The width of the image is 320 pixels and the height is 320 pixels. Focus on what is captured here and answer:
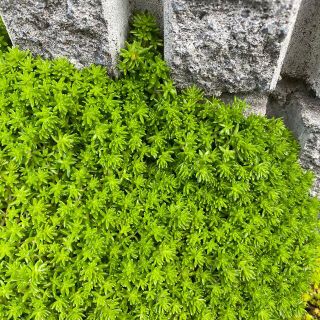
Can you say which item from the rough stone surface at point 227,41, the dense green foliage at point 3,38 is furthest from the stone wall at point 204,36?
the dense green foliage at point 3,38

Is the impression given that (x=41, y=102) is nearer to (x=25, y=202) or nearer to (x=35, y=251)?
(x=25, y=202)

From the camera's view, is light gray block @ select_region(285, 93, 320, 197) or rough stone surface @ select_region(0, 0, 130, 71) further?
light gray block @ select_region(285, 93, 320, 197)

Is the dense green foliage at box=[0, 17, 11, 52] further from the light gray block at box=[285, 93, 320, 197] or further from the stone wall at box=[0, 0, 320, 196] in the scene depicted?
the light gray block at box=[285, 93, 320, 197]

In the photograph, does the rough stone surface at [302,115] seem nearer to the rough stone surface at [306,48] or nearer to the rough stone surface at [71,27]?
the rough stone surface at [306,48]

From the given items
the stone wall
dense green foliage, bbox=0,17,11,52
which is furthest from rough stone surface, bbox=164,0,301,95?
dense green foliage, bbox=0,17,11,52

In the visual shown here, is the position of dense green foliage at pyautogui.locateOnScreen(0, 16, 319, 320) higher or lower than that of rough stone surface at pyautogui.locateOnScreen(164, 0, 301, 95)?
lower

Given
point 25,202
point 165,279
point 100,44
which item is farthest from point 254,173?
point 25,202

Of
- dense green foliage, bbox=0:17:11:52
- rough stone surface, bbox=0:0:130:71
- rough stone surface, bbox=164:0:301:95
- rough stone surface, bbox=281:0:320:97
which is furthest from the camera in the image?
dense green foliage, bbox=0:17:11:52
